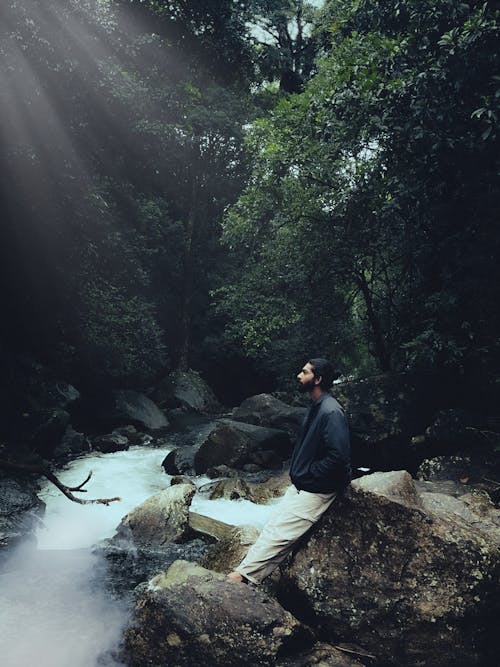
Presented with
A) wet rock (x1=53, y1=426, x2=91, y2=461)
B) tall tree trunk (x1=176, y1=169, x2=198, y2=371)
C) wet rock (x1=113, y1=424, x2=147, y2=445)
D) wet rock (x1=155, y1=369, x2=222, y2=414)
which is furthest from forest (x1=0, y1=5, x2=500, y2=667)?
tall tree trunk (x1=176, y1=169, x2=198, y2=371)

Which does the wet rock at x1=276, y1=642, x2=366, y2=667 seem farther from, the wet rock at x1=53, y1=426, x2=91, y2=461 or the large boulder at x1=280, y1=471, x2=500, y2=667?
the wet rock at x1=53, y1=426, x2=91, y2=461

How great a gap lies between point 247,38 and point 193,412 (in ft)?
65.5

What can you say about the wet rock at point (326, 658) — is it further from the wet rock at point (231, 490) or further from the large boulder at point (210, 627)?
the wet rock at point (231, 490)

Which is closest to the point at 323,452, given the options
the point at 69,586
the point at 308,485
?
the point at 308,485

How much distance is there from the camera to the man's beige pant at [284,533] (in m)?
4.96

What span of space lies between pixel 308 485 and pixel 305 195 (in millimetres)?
11562

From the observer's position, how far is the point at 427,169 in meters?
10.1

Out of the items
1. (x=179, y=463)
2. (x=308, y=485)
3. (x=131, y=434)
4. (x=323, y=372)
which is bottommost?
(x=131, y=434)

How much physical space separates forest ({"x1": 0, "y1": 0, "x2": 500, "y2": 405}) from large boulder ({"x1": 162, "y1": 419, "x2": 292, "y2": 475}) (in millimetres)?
4410

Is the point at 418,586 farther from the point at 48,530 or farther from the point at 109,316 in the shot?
the point at 109,316

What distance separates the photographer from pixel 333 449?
4.72m

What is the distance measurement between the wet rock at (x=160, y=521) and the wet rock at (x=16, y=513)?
1.56m

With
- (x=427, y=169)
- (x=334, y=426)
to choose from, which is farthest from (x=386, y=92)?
(x=334, y=426)

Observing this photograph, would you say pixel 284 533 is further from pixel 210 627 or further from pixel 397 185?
pixel 397 185
